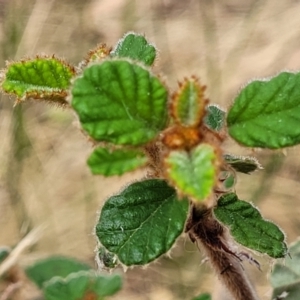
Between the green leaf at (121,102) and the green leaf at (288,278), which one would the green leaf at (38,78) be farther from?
the green leaf at (288,278)

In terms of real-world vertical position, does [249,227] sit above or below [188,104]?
below

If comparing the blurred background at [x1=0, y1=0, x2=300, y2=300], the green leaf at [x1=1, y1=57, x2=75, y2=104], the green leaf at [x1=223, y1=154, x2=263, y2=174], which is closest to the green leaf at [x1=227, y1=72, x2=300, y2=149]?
the green leaf at [x1=223, y1=154, x2=263, y2=174]

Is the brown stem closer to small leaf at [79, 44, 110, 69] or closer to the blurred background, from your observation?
small leaf at [79, 44, 110, 69]

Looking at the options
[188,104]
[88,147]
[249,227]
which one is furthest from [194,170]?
[88,147]

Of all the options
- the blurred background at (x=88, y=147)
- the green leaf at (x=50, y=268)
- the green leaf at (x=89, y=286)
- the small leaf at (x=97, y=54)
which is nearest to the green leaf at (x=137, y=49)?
the small leaf at (x=97, y=54)

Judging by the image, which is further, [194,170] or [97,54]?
[97,54]

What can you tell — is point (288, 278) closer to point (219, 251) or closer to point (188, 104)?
point (219, 251)

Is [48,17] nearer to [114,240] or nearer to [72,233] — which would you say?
[72,233]
